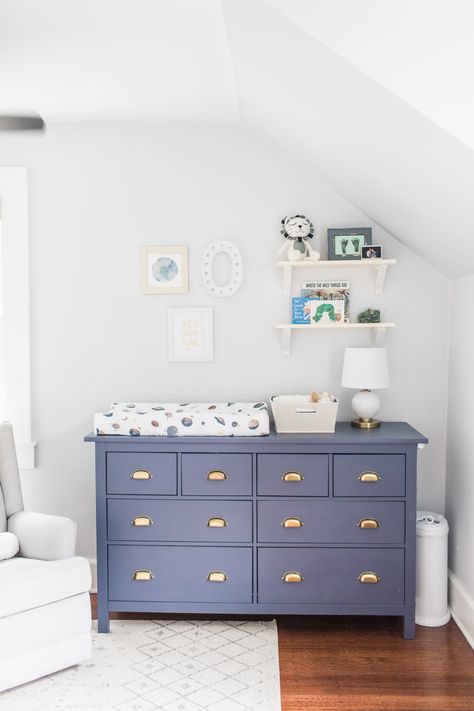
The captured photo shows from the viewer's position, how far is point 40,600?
2.58 m

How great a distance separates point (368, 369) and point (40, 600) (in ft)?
5.77

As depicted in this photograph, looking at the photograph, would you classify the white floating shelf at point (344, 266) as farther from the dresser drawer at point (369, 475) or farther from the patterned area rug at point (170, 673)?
the patterned area rug at point (170, 673)

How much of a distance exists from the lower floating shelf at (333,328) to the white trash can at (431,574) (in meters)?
0.95

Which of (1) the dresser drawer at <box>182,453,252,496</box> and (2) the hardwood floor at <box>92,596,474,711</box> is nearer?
(2) the hardwood floor at <box>92,596,474,711</box>

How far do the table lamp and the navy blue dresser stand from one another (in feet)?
0.73

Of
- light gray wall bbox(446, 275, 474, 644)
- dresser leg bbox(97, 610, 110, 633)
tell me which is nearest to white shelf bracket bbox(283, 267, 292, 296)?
light gray wall bbox(446, 275, 474, 644)

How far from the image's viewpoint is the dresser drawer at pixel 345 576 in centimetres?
294

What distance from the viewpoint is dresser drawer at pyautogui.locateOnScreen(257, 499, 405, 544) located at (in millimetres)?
2939

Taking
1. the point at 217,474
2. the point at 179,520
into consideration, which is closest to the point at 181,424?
the point at 217,474

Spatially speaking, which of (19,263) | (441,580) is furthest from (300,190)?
(441,580)

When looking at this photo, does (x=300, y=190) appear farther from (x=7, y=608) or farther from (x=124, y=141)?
(x=7, y=608)

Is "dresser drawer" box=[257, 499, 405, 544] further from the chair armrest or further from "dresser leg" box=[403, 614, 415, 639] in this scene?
the chair armrest

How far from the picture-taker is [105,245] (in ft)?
11.4

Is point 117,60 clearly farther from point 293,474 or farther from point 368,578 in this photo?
point 368,578
